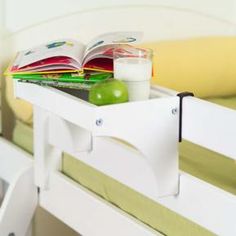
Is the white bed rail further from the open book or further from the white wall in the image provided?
the white wall

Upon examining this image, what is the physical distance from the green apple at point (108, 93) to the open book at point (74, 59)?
132 mm

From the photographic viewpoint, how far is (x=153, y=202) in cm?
138

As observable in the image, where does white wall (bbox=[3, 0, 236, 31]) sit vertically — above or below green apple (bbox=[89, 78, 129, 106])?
above

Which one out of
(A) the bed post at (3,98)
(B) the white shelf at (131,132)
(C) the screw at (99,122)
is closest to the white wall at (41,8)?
(A) the bed post at (3,98)

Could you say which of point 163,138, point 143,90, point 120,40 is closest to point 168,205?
point 163,138

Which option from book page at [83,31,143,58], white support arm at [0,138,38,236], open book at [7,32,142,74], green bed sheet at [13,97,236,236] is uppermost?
book page at [83,31,143,58]

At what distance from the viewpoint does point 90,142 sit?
1532mm

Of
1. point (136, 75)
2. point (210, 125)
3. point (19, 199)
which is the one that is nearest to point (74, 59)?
point (136, 75)

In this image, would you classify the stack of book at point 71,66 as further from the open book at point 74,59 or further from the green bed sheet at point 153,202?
the green bed sheet at point 153,202

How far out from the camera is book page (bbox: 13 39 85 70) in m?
1.36

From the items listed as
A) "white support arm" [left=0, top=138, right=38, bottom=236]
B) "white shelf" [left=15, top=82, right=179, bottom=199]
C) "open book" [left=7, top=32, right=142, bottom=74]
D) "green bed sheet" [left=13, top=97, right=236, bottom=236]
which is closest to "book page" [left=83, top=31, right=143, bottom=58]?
"open book" [left=7, top=32, right=142, bottom=74]

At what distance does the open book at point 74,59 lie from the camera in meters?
1.34

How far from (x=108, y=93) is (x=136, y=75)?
0.27 ft

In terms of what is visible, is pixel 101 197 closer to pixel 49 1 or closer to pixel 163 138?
pixel 163 138
